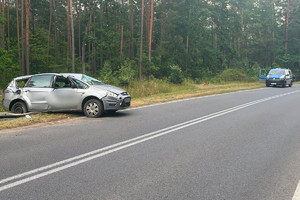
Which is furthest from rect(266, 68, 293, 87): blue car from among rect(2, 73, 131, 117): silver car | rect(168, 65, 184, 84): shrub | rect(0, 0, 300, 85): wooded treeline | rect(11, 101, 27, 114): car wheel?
rect(11, 101, 27, 114): car wheel

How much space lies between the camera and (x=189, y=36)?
1886 inches

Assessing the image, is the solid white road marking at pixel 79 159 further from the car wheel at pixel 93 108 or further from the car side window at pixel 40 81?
the car side window at pixel 40 81

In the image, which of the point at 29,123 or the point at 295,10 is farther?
the point at 295,10

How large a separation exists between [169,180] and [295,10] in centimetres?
6857

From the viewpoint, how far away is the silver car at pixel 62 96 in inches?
426

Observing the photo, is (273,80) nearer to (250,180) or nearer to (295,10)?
(250,180)

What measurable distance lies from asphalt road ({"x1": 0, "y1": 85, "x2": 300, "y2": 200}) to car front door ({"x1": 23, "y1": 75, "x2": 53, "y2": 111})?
2.14m

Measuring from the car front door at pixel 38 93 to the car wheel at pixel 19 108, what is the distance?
22 cm

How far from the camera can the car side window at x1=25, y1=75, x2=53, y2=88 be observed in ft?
36.5

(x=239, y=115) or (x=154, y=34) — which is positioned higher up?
(x=154, y=34)

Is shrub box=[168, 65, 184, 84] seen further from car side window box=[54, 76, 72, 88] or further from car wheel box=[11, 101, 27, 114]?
car wheel box=[11, 101, 27, 114]

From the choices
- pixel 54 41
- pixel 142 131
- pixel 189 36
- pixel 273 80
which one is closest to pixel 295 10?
pixel 189 36

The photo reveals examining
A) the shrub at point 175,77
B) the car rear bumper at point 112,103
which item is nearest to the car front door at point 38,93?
the car rear bumper at point 112,103

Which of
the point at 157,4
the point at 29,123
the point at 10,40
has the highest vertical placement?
the point at 157,4
